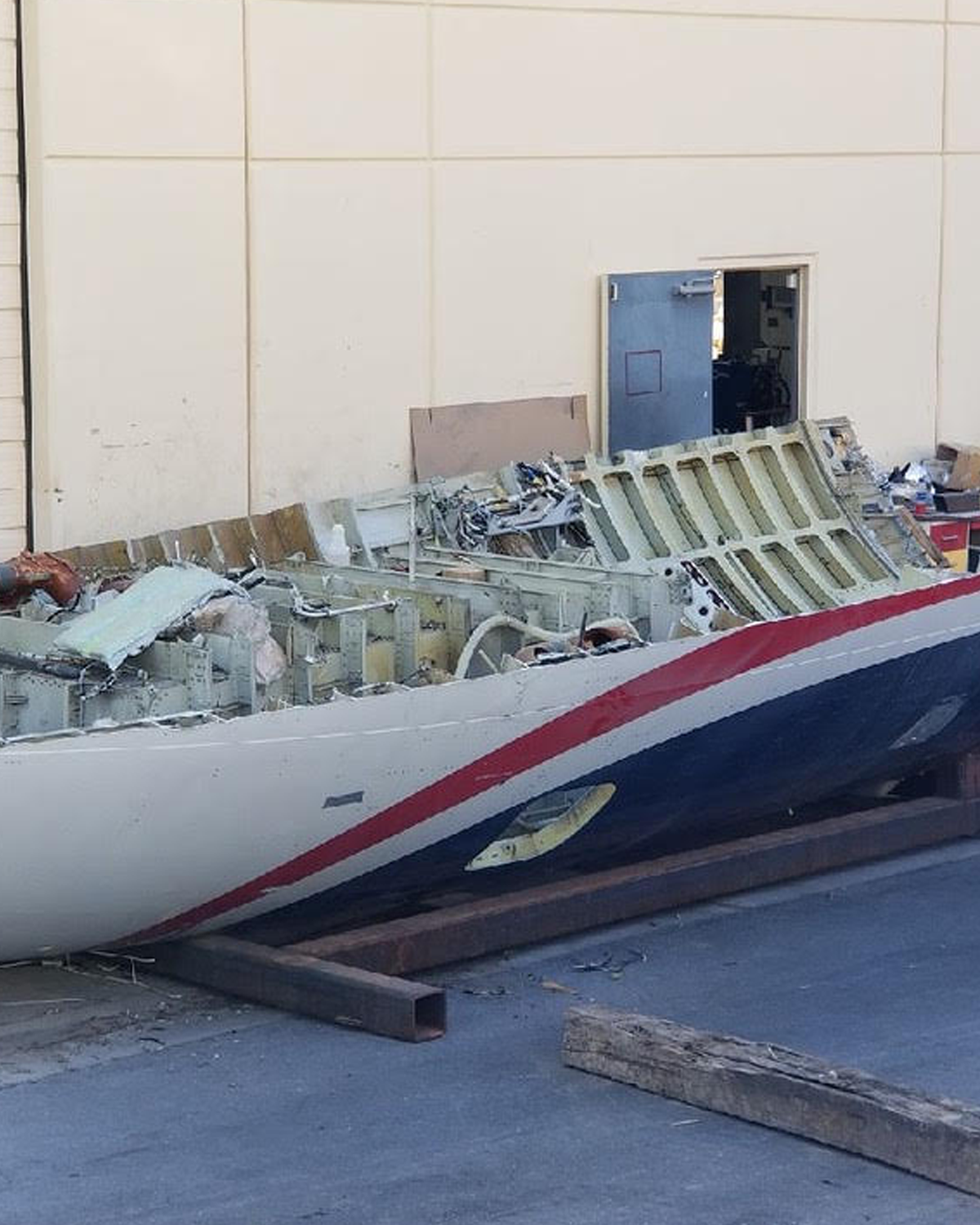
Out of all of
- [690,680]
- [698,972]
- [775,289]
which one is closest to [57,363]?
[690,680]

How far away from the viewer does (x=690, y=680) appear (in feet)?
30.7

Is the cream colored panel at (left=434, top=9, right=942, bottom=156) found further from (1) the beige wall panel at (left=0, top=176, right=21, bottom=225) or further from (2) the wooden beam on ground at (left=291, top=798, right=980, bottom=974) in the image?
(2) the wooden beam on ground at (left=291, top=798, right=980, bottom=974)

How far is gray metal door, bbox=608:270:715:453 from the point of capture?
39.0 feet

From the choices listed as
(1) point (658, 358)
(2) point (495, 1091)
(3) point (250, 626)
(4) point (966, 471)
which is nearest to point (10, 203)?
(3) point (250, 626)

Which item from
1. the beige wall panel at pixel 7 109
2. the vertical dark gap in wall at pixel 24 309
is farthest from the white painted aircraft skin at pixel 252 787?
the beige wall panel at pixel 7 109

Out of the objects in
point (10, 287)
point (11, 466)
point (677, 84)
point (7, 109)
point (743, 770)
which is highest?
point (677, 84)

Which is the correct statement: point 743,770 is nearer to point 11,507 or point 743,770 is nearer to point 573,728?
point 573,728

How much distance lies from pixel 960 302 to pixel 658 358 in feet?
7.27

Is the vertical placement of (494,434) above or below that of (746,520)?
above

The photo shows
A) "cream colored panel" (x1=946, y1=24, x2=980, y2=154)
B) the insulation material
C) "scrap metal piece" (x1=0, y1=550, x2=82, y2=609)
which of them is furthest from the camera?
"cream colored panel" (x1=946, y1=24, x2=980, y2=154)

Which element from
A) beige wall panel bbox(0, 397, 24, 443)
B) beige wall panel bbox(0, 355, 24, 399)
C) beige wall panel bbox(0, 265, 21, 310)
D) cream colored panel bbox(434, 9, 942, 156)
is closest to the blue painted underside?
beige wall panel bbox(0, 397, 24, 443)

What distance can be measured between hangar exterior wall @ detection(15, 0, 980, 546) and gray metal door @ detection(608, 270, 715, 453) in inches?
4.6

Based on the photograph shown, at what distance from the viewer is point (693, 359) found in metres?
12.2

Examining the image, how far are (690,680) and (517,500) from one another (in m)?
1.84
